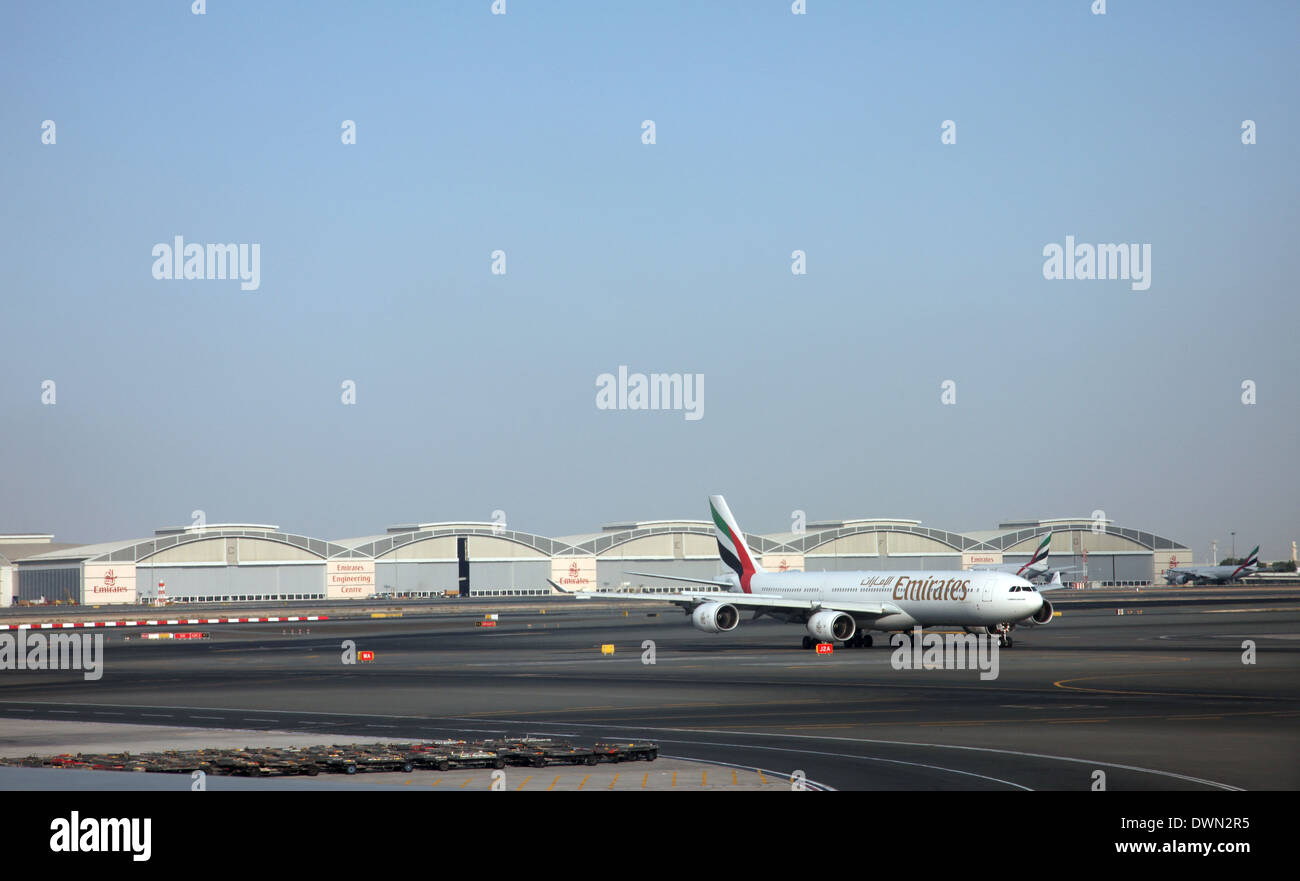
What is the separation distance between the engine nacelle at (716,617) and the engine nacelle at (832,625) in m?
6.40

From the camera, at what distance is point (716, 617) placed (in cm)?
8069

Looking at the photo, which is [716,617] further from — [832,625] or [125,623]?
[125,623]

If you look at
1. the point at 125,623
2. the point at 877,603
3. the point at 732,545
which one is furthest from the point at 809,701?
A: the point at 125,623

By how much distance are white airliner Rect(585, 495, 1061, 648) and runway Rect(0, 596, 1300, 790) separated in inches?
85.1

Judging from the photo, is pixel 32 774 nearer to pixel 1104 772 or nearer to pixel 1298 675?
pixel 1104 772

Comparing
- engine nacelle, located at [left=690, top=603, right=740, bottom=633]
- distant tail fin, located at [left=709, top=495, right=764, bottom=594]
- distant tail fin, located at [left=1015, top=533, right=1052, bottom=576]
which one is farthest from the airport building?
engine nacelle, located at [left=690, top=603, right=740, bottom=633]

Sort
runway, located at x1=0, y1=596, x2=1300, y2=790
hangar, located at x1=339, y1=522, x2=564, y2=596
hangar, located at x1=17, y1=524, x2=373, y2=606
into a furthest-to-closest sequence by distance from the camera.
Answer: hangar, located at x1=339, y1=522, x2=564, y2=596 < hangar, located at x1=17, y1=524, x2=373, y2=606 < runway, located at x1=0, y1=596, x2=1300, y2=790

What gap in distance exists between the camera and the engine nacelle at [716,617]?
264ft

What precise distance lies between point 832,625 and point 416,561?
5153 inches

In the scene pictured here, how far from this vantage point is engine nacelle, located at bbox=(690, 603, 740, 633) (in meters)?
80.4

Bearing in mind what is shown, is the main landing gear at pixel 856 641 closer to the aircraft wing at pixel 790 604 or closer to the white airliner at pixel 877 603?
the white airliner at pixel 877 603

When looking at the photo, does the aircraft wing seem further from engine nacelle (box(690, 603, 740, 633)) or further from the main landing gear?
the main landing gear
